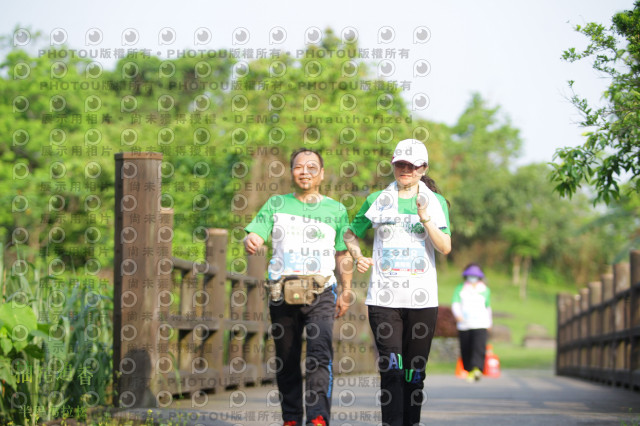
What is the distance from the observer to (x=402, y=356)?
17.3ft

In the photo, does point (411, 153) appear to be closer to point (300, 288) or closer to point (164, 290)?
point (300, 288)

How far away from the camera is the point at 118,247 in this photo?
681cm

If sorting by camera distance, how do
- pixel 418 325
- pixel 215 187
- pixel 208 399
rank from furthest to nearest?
pixel 215 187
pixel 208 399
pixel 418 325

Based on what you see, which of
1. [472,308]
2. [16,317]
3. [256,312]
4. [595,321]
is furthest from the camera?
[595,321]

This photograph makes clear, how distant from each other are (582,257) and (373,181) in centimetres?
3663

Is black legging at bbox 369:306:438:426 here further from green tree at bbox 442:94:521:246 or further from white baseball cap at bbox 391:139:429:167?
green tree at bbox 442:94:521:246

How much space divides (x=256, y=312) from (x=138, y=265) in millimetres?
3890

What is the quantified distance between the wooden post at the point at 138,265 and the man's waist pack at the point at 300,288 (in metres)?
1.62

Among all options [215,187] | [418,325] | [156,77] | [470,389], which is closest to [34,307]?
[418,325]

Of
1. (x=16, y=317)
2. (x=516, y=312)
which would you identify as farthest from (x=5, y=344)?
(x=516, y=312)

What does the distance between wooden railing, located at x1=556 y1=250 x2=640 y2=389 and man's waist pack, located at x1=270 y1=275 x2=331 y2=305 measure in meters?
5.59

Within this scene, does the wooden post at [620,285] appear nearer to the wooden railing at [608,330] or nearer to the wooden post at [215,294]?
the wooden railing at [608,330]

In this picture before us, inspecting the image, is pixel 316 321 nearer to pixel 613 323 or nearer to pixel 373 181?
pixel 613 323

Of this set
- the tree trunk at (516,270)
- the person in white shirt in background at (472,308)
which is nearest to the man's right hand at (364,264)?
the person in white shirt in background at (472,308)
